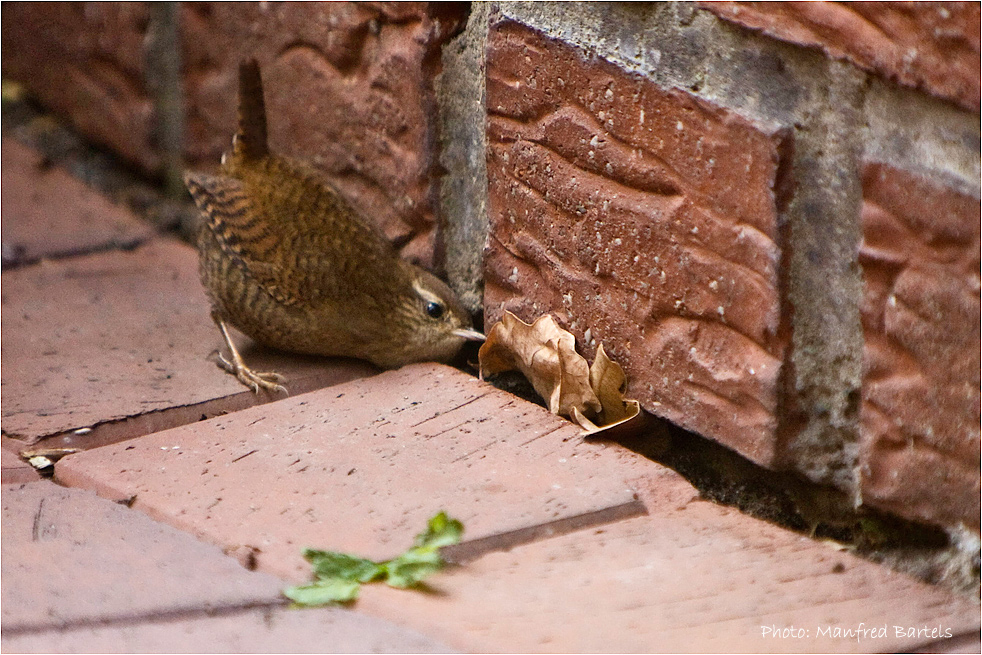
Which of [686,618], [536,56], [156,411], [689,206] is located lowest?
[156,411]

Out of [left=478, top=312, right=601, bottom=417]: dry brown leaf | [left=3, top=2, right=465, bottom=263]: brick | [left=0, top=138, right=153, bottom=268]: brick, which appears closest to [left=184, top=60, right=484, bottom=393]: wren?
[left=3, top=2, right=465, bottom=263]: brick

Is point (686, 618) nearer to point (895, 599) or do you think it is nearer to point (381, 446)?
point (895, 599)

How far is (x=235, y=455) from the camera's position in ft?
8.30

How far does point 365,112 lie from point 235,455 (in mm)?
1200

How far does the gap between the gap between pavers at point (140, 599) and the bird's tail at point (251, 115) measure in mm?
1562

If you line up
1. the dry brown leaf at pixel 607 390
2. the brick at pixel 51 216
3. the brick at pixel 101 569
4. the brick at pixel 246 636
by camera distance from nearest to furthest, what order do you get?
the brick at pixel 246 636 → the brick at pixel 101 569 → the dry brown leaf at pixel 607 390 → the brick at pixel 51 216

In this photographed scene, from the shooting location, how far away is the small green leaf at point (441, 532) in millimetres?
2105

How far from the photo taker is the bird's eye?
3.19 metres

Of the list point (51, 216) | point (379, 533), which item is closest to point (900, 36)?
point (379, 533)

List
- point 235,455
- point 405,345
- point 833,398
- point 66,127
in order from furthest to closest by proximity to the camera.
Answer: point 66,127
point 405,345
point 235,455
point 833,398

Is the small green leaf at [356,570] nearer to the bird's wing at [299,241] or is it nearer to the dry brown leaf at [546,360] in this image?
the dry brown leaf at [546,360]

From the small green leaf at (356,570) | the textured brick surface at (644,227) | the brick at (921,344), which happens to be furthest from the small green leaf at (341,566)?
the brick at (921,344)

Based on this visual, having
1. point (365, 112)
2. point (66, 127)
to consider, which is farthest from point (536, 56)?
point (66, 127)

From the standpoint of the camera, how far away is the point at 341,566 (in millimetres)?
2016
